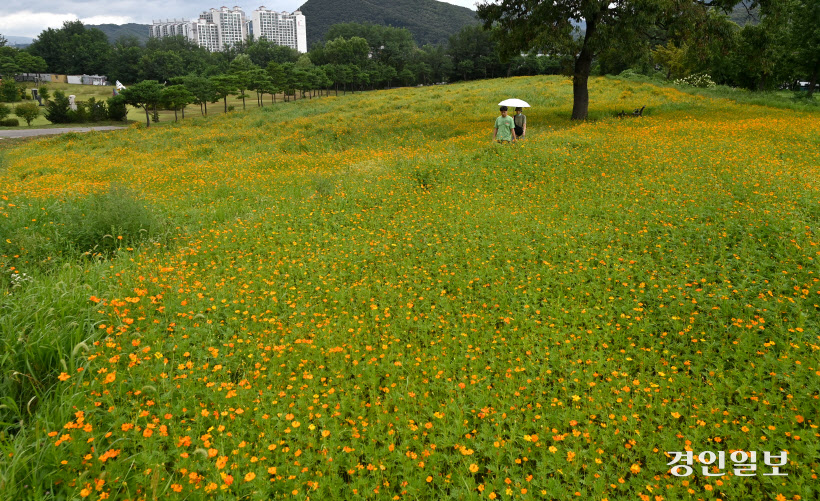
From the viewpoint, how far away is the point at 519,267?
684 cm

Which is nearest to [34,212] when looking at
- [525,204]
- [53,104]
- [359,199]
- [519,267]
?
[359,199]

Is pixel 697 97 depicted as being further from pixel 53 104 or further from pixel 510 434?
pixel 53 104

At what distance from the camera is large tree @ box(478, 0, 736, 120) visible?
16156 mm

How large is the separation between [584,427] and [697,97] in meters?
30.4

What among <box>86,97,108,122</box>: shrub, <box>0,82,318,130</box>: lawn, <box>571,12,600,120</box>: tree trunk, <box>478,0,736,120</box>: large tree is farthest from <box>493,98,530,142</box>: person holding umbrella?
<box>86,97,108,122</box>: shrub

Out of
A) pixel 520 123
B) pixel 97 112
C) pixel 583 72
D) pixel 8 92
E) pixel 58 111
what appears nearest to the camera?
pixel 520 123

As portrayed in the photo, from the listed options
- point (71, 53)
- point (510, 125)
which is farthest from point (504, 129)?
point (71, 53)

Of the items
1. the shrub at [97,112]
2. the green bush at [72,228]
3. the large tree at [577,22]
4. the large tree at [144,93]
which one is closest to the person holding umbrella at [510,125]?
the large tree at [577,22]

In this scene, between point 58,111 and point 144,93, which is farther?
point 58,111

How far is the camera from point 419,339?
5301mm

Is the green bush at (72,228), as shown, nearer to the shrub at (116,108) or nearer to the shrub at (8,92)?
the shrub at (116,108)

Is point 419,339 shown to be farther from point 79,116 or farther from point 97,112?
point 97,112

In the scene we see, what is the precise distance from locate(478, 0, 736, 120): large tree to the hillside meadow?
8186 mm

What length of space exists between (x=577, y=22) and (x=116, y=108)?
182 feet
